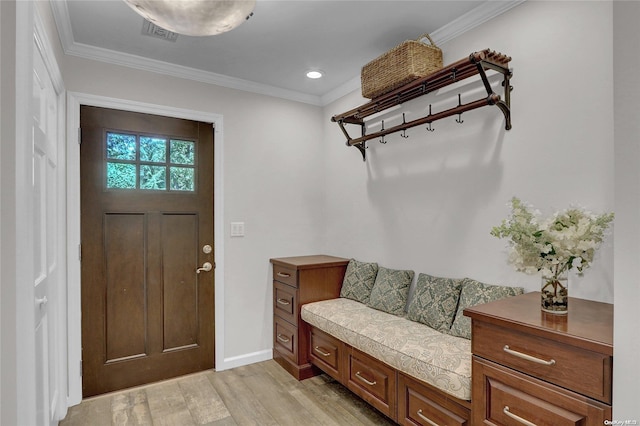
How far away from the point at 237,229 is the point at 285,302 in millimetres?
790

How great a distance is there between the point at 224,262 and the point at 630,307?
2.71 m

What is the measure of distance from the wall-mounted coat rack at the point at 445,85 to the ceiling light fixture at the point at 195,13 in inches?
48.1

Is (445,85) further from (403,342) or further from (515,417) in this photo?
(515,417)

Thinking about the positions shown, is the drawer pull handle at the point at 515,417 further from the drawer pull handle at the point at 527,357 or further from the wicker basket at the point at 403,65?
the wicker basket at the point at 403,65

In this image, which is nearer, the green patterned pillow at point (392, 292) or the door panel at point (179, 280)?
the green patterned pillow at point (392, 292)

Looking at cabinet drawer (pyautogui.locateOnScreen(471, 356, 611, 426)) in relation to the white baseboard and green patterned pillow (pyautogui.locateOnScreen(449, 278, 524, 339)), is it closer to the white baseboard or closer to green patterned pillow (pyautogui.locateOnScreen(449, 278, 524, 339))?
green patterned pillow (pyautogui.locateOnScreen(449, 278, 524, 339))

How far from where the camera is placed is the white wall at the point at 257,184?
3045 millimetres

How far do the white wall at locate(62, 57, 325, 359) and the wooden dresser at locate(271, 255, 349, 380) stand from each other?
14 cm

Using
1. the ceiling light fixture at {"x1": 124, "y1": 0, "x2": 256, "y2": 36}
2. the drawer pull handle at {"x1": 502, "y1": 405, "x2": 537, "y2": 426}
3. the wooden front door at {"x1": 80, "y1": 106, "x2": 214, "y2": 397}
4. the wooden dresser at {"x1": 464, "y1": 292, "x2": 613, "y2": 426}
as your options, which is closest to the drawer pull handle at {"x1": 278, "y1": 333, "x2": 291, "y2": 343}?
the wooden front door at {"x1": 80, "y1": 106, "x2": 214, "y2": 397}

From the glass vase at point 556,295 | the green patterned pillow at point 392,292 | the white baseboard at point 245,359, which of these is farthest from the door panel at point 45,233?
the glass vase at point 556,295

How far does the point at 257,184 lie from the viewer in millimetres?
3291

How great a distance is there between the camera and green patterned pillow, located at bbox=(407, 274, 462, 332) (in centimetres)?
215

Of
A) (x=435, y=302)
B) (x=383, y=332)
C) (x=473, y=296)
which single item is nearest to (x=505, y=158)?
(x=473, y=296)

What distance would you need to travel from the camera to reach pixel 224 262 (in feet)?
10.1
